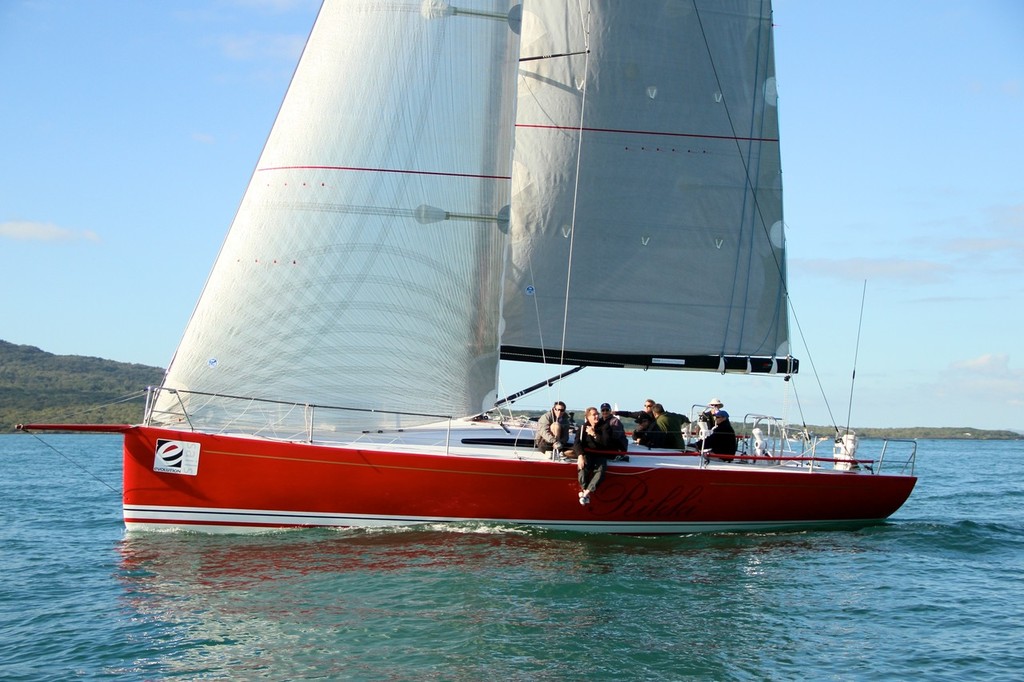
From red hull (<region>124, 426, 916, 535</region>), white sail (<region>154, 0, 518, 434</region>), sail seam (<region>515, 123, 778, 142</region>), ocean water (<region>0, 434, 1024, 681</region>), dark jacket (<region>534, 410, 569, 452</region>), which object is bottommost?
ocean water (<region>0, 434, 1024, 681</region>)

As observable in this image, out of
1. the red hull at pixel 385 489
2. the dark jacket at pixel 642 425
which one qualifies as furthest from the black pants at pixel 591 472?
the dark jacket at pixel 642 425

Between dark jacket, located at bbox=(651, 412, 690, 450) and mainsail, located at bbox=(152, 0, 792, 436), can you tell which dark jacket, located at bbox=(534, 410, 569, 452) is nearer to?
mainsail, located at bbox=(152, 0, 792, 436)

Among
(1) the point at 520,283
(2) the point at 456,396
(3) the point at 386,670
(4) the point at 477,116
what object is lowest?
(3) the point at 386,670

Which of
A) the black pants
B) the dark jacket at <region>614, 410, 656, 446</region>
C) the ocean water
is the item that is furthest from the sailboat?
the ocean water

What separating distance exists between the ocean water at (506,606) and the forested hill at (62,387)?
5165 centimetres

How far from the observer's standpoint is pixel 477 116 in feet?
46.1

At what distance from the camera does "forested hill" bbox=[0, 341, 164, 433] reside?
245 ft

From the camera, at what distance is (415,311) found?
45.3ft

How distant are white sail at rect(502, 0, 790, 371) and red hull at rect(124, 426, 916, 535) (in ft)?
7.63

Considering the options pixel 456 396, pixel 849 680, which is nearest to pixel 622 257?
pixel 456 396

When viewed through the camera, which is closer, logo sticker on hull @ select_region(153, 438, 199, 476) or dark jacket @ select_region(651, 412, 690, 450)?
logo sticker on hull @ select_region(153, 438, 199, 476)

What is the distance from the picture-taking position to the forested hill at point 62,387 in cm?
7469

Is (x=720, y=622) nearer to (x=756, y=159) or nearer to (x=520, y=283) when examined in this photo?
(x=520, y=283)

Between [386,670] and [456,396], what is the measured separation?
6.02m
